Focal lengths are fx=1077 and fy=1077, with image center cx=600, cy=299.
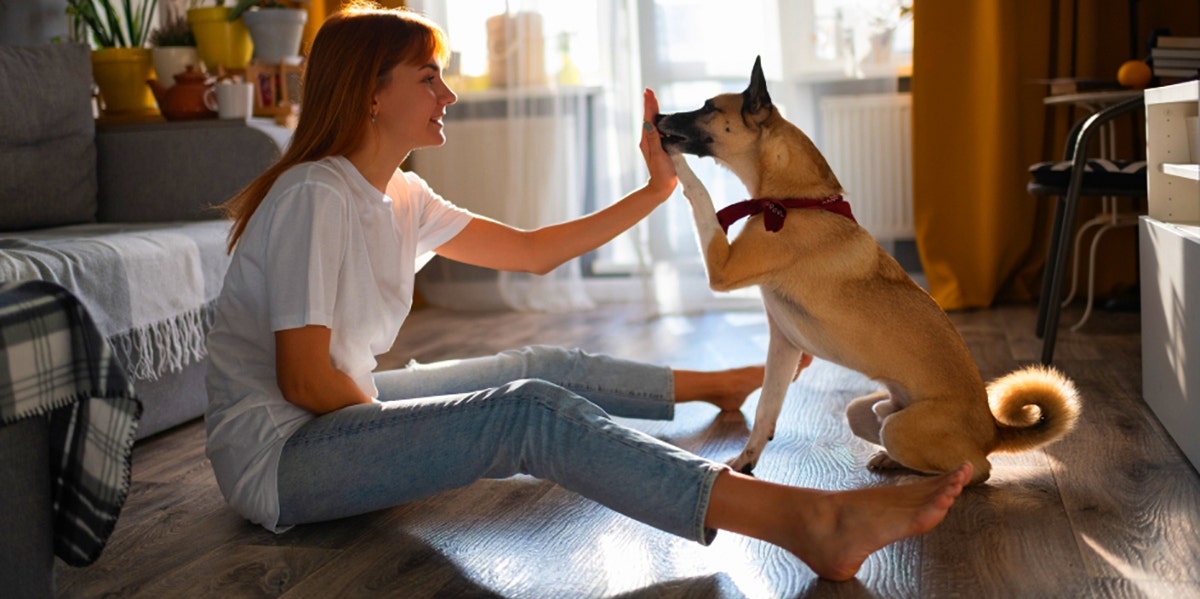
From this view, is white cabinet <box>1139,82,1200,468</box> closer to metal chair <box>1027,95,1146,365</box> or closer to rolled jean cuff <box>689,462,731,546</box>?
metal chair <box>1027,95,1146,365</box>

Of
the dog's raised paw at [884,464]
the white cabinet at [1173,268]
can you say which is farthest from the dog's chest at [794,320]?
the white cabinet at [1173,268]

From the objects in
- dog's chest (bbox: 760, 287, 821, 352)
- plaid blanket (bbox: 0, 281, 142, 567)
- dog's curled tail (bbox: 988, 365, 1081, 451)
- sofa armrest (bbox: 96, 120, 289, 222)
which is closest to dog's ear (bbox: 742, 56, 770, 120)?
dog's chest (bbox: 760, 287, 821, 352)

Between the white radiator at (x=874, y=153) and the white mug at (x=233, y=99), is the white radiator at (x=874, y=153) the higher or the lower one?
the lower one

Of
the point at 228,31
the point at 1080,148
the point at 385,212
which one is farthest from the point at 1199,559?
the point at 228,31

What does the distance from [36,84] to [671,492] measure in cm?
221

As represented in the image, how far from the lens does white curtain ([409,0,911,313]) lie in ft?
13.4

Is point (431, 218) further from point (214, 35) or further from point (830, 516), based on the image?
point (214, 35)

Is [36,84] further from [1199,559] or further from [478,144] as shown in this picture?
[1199,559]

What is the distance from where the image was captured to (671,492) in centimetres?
141

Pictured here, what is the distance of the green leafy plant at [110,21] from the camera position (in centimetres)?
325

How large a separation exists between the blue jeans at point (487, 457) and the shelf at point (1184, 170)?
1.10 metres

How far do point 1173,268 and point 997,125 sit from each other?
194 cm

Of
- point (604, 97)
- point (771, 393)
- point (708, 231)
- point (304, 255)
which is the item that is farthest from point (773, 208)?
point (604, 97)

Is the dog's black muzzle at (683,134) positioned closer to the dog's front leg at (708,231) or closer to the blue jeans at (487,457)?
the dog's front leg at (708,231)
